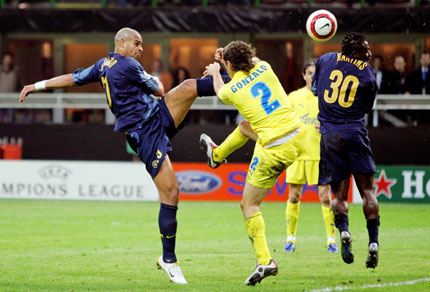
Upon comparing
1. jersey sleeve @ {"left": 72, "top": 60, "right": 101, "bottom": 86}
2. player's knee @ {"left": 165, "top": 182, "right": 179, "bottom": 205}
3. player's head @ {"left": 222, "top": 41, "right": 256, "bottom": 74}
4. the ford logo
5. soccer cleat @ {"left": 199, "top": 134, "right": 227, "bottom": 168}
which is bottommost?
the ford logo

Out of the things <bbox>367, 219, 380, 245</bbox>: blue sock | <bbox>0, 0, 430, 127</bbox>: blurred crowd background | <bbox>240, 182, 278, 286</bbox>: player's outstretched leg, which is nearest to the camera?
<bbox>240, 182, 278, 286</bbox>: player's outstretched leg

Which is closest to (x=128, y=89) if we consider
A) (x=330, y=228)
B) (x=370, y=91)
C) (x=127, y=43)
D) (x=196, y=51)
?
(x=127, y=43)

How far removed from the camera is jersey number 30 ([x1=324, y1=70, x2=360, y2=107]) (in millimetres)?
8234

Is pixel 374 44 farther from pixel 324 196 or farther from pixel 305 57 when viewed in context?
pixel 324 196

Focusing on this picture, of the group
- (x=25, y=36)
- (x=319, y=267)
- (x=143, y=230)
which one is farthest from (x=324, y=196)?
(x=25, y=36)

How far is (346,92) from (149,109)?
2.01 metres

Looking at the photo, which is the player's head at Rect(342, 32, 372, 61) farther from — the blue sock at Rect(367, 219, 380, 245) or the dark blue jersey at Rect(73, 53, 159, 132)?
the dark blue jersey at Rect(73, 53, 159, 132)

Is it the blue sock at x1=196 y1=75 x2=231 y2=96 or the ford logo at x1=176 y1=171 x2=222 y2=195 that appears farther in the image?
the ford logo at x1=176 y1=171 x2=222 y2=195

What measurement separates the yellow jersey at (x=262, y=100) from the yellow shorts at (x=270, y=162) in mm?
104

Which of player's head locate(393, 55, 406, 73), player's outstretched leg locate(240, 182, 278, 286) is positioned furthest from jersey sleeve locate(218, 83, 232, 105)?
player's head locate(393, 55, 406, 73)

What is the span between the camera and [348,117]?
8.30 meters

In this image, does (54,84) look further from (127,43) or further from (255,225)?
(255,225)

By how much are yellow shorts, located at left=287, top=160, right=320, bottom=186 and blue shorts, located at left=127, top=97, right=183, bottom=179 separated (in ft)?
9.58

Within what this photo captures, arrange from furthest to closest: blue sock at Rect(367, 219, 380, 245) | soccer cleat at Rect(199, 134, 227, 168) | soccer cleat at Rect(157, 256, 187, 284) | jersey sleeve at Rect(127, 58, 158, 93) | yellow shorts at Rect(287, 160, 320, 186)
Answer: yellow shorts at Rect(287, 160, 320, 186), soccer cleat at Rect(199, 134, 227, 168), blue sock at Rect(367, 219, 380, 245), jersey sleeve at Rect(127, 58, 158, 93), soccer cleat at Rect(157, 256, 187, 284)
